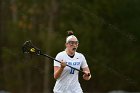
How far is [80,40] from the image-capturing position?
2489 centimetres

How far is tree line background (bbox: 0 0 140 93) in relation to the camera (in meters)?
24.5

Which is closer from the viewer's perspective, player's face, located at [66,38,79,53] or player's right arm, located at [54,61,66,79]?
player's right arm, located at [54,61,66,79]

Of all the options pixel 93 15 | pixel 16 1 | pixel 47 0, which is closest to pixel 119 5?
pixel 93 15

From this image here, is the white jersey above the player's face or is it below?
below

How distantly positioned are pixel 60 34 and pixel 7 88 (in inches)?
141

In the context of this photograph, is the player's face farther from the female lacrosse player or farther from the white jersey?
the white jersey

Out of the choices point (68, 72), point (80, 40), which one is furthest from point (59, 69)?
point (80, 40)

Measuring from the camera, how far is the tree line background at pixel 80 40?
24.5m

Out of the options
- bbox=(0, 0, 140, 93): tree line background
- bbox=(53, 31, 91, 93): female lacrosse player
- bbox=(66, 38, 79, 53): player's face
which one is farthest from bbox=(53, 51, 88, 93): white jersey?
bbox=(0, 0, 140, 93): tree line background

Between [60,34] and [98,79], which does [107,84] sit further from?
[60,34]

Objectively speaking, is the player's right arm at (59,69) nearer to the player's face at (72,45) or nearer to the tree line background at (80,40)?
the player's face at (72,45)

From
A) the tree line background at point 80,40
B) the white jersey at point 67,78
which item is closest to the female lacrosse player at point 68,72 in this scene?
the white jersey at point 67,78

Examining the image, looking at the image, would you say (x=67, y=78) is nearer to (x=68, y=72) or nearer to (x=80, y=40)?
(x=68, y=72)

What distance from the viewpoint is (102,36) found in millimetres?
25250
